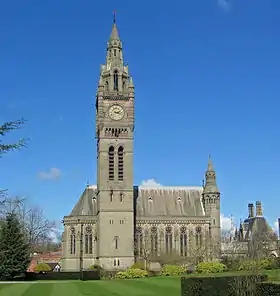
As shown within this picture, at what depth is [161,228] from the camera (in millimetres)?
80688

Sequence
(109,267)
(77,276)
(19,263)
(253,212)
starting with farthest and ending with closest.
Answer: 1. (253,212)
2. (109,267)
3. (77,276)
4. (19,263)

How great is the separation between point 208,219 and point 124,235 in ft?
47.2

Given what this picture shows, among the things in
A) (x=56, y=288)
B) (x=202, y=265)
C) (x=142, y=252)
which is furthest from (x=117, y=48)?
(x=56, y=288)

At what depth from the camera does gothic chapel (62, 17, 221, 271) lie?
7569 cm

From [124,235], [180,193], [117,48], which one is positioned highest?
[117,48]

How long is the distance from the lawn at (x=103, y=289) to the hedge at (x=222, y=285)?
6843 millimetres

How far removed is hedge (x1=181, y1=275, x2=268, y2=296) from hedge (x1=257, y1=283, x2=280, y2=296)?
3.27 ft

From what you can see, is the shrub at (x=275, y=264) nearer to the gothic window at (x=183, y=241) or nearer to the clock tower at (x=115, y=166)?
the gothic window at (x=183, y=241)

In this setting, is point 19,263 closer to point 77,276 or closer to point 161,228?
point 77,276

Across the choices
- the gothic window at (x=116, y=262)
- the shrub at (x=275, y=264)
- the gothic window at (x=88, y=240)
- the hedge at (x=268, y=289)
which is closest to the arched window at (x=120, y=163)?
the gothic window at (x=88, y=240)

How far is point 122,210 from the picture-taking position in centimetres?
7619

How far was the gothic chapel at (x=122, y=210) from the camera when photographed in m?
75.7

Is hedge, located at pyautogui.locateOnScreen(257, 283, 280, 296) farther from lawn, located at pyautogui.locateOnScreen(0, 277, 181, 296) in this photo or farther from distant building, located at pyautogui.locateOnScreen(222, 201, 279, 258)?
distant building, located at pyautogui.locateOnScreen(222, 201, 279, 258)

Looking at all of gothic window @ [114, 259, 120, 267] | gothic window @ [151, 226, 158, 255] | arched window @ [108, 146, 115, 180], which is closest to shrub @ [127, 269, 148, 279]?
gothic window @ [114, 259, 120, 267]
